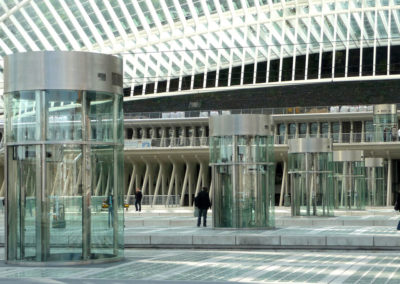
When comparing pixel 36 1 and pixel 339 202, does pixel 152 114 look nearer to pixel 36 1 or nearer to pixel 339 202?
pixel 36 1

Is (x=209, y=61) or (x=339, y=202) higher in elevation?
(x=209, y=61)

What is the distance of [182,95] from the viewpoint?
176 ft

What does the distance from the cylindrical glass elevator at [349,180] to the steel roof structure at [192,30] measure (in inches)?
347

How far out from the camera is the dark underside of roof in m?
52.2

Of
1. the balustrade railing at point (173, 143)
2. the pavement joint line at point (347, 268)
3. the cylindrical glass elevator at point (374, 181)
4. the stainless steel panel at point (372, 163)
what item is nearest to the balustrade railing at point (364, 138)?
the balustrade railing at point (173, 143)

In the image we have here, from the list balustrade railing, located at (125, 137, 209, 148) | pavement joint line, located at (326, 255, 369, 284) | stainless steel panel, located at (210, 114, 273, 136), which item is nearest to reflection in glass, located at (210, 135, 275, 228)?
stainless steel panel, located at (210, 114, 273, 136)

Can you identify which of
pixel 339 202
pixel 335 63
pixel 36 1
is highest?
pixel 36 1

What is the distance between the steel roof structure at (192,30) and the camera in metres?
49.5

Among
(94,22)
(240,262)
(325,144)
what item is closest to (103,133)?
(240,262)

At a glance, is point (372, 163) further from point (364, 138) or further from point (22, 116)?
point (22, 116)

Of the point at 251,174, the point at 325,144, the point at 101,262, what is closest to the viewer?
the point at 101,262

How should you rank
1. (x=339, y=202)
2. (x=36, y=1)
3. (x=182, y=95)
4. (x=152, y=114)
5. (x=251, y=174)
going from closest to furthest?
1. (x=251, y=174)
2. (x=339, y=202)
3. (x=36, y=1)
4. (x=182, y=95)
5. (x=152, y=114)

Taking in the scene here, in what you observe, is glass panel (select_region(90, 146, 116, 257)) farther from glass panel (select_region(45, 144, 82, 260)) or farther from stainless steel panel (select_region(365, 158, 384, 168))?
stainless steel panel (select_region(365, 158, 384, 168))

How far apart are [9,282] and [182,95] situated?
4254 cm
